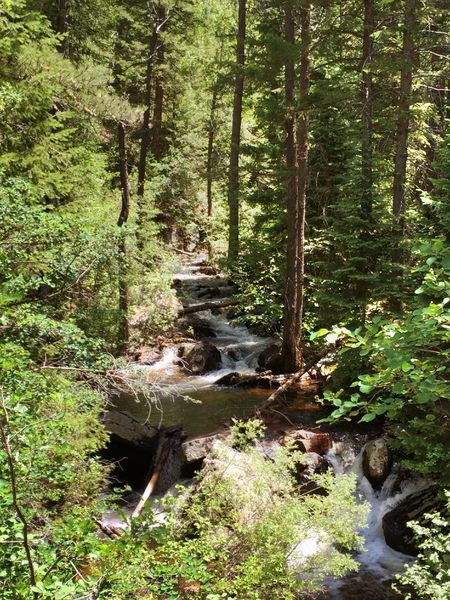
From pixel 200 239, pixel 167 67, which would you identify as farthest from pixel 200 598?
pixel 200 239

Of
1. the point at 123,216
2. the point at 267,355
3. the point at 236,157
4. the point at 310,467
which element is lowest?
the point at 310,467

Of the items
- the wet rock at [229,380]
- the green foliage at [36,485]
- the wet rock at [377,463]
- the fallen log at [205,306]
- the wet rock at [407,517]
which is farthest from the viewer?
the fallen log at [205,306]

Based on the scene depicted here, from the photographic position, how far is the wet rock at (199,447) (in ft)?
29.4

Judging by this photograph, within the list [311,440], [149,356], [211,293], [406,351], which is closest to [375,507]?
[311,440]

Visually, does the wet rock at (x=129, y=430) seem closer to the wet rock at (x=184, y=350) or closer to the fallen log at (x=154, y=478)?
the fallen log at (x=154, y=478)

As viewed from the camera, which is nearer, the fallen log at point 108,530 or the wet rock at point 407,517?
the fallen log at point 108,530

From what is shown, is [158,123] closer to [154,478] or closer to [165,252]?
[165,252]

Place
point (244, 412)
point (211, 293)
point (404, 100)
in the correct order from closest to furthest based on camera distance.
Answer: point (404, 100), point (244, 412), point (211, 293)

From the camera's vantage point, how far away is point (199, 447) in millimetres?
9133

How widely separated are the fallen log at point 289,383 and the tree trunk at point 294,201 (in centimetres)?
79

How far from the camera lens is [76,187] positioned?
1143cm

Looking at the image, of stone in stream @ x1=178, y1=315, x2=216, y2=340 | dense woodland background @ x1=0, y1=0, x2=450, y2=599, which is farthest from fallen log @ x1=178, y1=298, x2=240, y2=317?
dense woodland background @ x1=0, y1=0, x2=450, y2=599

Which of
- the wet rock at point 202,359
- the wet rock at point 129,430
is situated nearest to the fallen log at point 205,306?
the wet rock at point 202,359

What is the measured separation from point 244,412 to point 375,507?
12.6 feet
